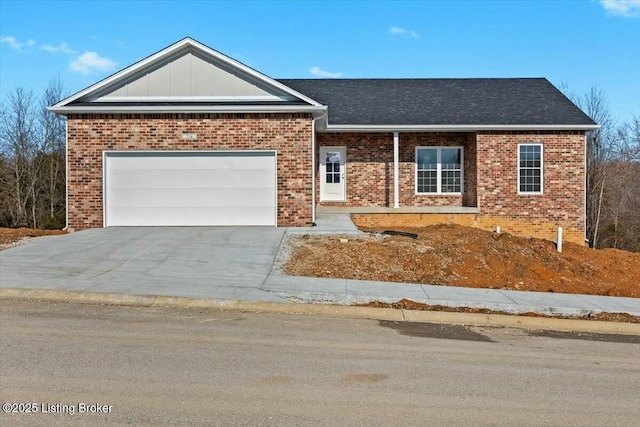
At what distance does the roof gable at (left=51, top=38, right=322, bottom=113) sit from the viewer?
53.3 ft

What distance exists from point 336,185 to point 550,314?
1322 centimetres

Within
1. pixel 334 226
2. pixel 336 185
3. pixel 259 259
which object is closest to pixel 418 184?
pixel 336 185

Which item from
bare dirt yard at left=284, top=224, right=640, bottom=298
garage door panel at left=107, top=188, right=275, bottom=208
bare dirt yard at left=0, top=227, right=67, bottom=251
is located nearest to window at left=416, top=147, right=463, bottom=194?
bare dirt yard at left=284, top=224, right=640, bottom=298

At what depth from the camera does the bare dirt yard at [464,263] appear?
10.9m

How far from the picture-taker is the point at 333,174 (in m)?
21.3

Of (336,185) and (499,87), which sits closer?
(336,185)

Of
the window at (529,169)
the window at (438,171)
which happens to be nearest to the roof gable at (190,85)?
the window at (438,171)

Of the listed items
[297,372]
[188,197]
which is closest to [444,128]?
[188,197]

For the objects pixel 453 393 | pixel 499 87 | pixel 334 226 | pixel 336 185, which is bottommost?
pixel 453 393

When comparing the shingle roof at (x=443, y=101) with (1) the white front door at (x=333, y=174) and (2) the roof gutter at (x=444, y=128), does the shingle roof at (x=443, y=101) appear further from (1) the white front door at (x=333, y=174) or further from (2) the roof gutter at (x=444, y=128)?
(1) the white front door at (x=333, y=174)

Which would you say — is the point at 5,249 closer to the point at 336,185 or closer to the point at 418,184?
the point at 336,185

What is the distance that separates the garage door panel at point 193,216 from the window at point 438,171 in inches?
300

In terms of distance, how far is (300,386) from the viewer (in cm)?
513

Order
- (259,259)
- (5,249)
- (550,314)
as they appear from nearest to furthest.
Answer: (550,314)
(259,259)
(5,249)
